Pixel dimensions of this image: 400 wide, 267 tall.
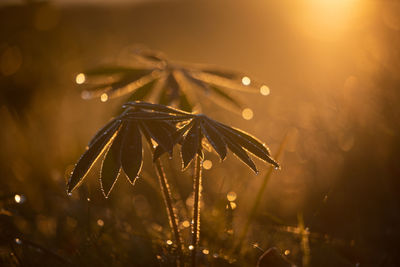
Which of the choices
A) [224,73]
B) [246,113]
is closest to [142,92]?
[224,73]

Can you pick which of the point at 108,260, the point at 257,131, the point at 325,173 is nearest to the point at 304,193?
the point at 325,173

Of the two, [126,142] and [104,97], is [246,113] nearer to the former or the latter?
[104,97]

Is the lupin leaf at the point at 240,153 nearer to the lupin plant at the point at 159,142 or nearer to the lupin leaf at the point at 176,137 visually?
the lupin plant at the point at 159,142

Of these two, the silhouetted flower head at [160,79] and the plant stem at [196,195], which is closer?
the plant stem at [196,195]

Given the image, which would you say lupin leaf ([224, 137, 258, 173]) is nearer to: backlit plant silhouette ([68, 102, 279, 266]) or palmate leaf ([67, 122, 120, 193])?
backlit plant silhouette ([68, 102, 279, 266])

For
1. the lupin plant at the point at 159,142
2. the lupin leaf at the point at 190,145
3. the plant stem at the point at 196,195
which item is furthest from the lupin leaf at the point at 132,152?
the plant stem at the point at 196,195
